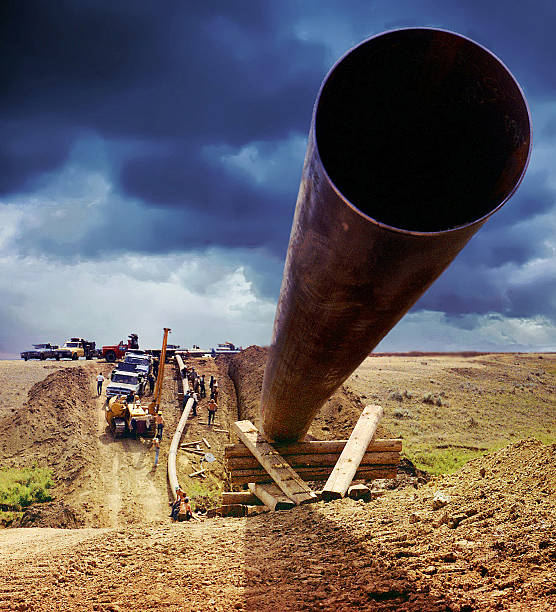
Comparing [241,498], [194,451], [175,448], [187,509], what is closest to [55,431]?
[175,448]

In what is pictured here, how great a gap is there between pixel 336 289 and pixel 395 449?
628 centimetres

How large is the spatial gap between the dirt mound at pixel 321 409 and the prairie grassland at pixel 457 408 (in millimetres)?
2112

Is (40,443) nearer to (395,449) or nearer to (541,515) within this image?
(395,449)

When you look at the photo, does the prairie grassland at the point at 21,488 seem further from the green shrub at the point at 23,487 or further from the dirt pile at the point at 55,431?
the dirt pile at the point at 55,431

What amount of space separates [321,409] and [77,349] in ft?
100

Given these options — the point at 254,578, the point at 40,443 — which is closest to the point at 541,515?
the point at 254,578

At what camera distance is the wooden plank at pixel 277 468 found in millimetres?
5398

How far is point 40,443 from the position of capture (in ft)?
56.6

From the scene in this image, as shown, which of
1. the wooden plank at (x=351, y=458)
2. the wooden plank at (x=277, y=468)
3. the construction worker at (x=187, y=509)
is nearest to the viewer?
the wooden plank at (x=277, y=468)

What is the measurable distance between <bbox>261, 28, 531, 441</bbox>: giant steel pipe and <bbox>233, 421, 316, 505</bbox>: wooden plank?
410 centimetres

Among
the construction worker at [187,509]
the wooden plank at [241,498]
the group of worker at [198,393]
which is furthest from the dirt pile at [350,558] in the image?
the group of worker at [198,393]

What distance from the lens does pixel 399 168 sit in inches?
73.9

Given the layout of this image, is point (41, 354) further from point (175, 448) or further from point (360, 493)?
point (360, 493)

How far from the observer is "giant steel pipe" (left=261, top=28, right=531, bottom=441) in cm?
160
